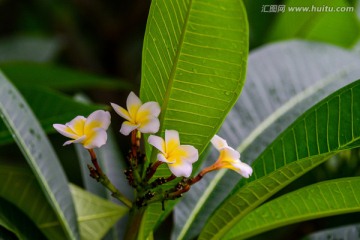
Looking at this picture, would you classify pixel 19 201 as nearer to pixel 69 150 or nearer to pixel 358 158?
pixel 358 158

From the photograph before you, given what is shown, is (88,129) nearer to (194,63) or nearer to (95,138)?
(95,138)

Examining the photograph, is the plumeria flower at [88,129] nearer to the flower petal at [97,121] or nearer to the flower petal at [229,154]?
the flower petal at [97,121]

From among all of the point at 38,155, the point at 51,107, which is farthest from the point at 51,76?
the point at 38,155

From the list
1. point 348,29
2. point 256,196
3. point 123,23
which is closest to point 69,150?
point 123,23

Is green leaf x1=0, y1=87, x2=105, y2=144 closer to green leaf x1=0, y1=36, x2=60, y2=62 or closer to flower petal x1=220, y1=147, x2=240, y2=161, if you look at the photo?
flower petal x1=220, y1=147, x2=240, y2=161

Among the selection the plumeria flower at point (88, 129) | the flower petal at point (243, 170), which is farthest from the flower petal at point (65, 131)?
the flower petal at point (243, 170)
